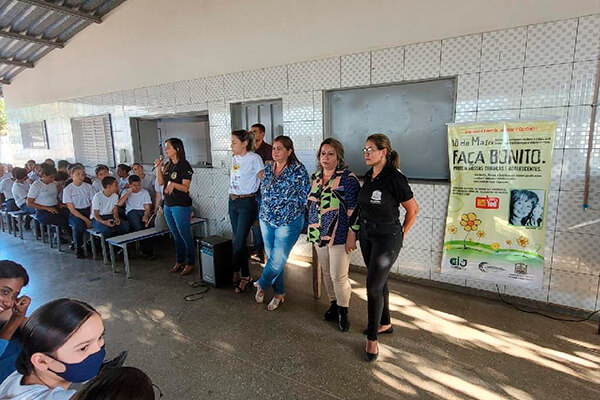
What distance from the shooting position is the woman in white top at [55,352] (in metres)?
1.05

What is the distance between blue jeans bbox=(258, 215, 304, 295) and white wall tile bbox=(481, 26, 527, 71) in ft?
7.18

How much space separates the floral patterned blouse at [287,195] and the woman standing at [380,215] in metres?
0.66

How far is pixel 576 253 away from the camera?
9.61 ft

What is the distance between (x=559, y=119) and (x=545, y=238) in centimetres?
102

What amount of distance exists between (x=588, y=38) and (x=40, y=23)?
875 centimetres

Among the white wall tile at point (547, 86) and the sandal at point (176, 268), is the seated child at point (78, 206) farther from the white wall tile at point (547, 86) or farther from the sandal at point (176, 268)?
the white wall tile at point (547, 86)

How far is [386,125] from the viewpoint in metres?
3.83

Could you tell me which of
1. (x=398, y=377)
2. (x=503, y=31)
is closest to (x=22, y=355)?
(x=398, y=377)

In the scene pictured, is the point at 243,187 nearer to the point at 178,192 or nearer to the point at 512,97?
the point at 178,192

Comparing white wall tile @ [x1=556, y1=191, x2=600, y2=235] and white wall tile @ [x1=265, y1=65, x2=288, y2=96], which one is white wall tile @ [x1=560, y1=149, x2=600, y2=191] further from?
white wall tile @ [x1=265, y1=65, x2=288, y2=96]

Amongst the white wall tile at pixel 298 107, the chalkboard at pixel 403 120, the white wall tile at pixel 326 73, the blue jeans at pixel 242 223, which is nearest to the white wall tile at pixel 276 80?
the white wall tile at pixel 298 107

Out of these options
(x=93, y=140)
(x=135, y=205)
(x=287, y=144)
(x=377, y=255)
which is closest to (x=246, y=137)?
(x=287, y=144)

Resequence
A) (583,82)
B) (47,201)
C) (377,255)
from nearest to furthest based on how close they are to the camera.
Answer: (377,255) < (583,82) < (47,201)

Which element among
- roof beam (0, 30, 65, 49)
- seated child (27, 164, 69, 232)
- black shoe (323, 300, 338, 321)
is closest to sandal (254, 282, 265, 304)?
black shoe (323, 300, 338, 321)
